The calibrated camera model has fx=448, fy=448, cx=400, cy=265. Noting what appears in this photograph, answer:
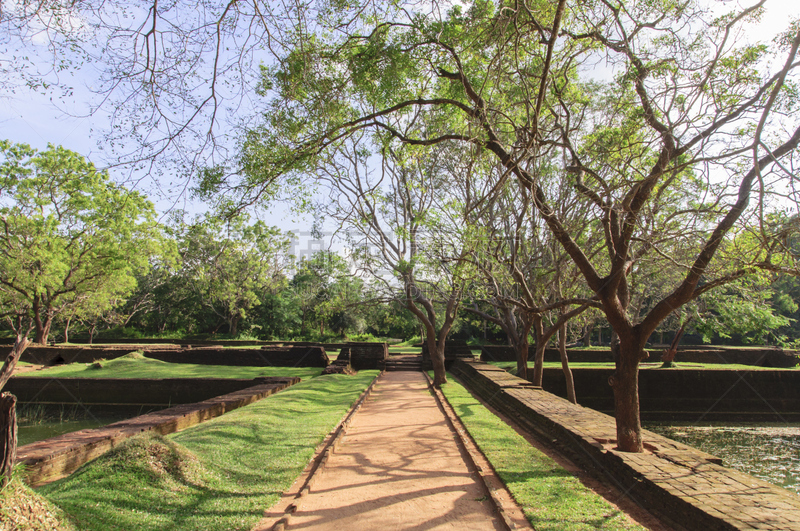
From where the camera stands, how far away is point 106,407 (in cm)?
1238

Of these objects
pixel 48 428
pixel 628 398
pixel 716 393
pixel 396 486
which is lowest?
pixel 48 428

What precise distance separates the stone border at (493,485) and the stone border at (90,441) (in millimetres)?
3815

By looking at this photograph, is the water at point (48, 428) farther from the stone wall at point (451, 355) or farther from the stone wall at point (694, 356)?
the stone wall at point (694, 356)

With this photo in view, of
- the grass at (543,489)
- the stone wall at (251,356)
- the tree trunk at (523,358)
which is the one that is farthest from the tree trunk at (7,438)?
the stone wall at (251,356)

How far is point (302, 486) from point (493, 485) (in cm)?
191

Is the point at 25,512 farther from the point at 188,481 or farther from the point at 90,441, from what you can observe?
the point at 90,441

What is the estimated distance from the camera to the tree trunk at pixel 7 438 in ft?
8.81

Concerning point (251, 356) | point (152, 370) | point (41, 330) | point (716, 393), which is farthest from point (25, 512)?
point (41, 330)

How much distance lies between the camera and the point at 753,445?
10.3 m

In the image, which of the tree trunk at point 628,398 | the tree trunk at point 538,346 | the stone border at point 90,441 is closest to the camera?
the stone border at point 90,441

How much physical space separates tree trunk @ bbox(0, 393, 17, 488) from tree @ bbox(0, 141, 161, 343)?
15411 millimetres

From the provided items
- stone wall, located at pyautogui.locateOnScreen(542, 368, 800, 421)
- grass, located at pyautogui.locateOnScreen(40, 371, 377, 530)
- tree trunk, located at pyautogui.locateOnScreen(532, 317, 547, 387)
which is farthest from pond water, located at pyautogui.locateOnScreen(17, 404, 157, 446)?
stone wall, located at pyautogui.locateOnScreen(542, 368, 800, 421)

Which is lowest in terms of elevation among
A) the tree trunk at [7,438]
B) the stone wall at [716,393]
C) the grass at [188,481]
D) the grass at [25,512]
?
the stone wall at [716,393]

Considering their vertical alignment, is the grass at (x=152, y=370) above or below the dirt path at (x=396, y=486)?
below
